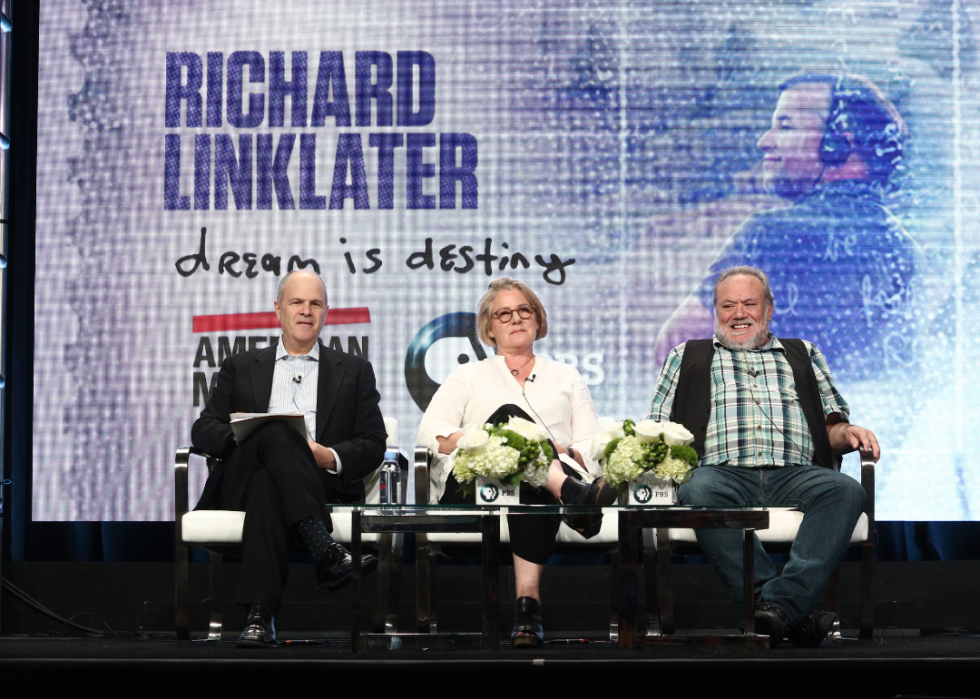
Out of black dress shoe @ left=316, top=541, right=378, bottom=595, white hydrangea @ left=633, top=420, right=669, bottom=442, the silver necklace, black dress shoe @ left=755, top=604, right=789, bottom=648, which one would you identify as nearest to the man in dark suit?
black dress shoe @ left=316, top=541, right=378, bottom=595

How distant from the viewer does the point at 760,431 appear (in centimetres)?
354

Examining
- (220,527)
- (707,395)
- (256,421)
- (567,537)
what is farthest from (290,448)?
(707,395)

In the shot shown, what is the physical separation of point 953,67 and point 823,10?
1.79ft

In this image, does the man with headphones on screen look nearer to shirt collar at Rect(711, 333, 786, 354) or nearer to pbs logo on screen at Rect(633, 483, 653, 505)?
shirt collar at Rect(711, 333, 786, 354)

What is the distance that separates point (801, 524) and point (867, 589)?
36 centimetres

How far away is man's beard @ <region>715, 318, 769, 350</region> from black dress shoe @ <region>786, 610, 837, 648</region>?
926 mm

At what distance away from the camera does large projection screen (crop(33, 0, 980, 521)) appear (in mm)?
4344

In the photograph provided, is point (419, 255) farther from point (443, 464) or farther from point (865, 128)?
point (865, 128)

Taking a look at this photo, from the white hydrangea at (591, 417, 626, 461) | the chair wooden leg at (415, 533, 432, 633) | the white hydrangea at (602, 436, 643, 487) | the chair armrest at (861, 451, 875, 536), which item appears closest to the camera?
the white hydrangea at (602, 436, 643, 487)

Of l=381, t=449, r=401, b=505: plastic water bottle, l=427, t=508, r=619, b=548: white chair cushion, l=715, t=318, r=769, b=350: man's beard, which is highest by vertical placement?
l=715, t=318, r=769, b=350: man's beard

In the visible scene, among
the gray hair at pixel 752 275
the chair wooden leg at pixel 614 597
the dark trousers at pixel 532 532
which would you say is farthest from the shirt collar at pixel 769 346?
the dark trousers at pixel 532 532

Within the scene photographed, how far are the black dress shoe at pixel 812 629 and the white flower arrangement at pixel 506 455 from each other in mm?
855

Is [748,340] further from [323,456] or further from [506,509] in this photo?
[323,456]

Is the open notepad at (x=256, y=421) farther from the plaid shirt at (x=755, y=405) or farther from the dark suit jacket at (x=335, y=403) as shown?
the plaid shirt at (x=755, y=405)
